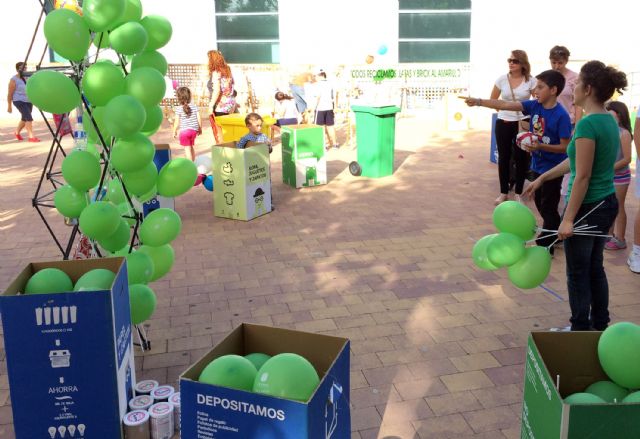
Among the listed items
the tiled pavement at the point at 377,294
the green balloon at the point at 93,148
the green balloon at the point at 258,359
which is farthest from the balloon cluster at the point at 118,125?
the green balloon at the point at 258,359

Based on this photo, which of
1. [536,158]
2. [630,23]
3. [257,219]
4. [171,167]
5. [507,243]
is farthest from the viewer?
[630,23]

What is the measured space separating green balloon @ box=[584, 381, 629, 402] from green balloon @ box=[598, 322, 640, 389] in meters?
0.02

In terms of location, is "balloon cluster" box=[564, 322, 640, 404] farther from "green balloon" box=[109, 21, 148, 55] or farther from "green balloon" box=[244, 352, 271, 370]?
"green balloon" box=[109, 21, 148, 55]

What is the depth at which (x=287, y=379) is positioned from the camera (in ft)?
7.06

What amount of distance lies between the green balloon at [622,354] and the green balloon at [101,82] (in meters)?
2.95

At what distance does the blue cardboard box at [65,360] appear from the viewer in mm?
2967

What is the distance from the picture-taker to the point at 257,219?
26.2ft

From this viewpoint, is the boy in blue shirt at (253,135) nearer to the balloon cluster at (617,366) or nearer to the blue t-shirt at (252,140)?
the blue t-shirt at (252,140)

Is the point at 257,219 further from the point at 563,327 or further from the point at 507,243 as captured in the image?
the point at 507,243

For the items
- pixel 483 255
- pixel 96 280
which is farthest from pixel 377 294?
pixel 96 280

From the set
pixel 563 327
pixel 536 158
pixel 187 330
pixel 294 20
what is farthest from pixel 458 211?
pixel 294 20

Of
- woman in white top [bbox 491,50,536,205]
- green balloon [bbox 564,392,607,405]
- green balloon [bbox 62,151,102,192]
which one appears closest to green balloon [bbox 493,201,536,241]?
green balloon [bbox 564,392,607,405]

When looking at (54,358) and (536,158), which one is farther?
(536,158)

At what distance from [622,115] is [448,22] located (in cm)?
2119
